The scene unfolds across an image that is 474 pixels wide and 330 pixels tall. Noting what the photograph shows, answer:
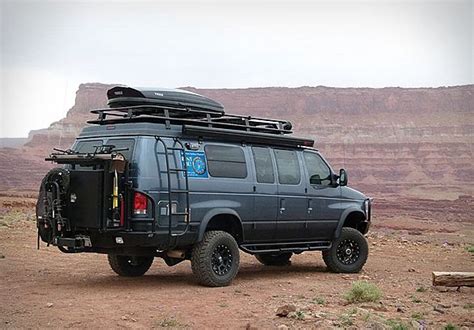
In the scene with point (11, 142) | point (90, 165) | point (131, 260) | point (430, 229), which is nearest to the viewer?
point (90, 165)

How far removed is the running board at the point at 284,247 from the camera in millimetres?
11297

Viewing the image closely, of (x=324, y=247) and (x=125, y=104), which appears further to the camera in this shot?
(x=324, y=247)

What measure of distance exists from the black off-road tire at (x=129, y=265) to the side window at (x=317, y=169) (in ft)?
11.0

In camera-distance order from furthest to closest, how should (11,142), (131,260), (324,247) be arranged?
(11,142) < (324,247) < (131,260)

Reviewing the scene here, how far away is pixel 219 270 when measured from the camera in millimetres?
10539

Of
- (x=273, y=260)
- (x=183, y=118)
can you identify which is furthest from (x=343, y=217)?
(x=183, y=118)

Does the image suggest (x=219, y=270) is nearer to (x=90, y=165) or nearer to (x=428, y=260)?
(x=90, y=165)

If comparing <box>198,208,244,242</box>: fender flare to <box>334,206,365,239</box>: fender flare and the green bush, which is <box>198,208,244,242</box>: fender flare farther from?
<box>334,206,365,239</box>: fender flare

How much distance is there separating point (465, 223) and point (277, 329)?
3687 centimetres

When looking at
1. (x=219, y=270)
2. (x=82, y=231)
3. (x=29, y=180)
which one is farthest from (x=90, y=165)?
(x=29, y=180)

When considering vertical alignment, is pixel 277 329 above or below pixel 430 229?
above

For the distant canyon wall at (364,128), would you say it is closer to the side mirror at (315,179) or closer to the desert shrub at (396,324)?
the side mirror at (315,179)

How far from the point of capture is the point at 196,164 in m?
10.4

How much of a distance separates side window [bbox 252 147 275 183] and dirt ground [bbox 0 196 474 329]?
68.8 inches
